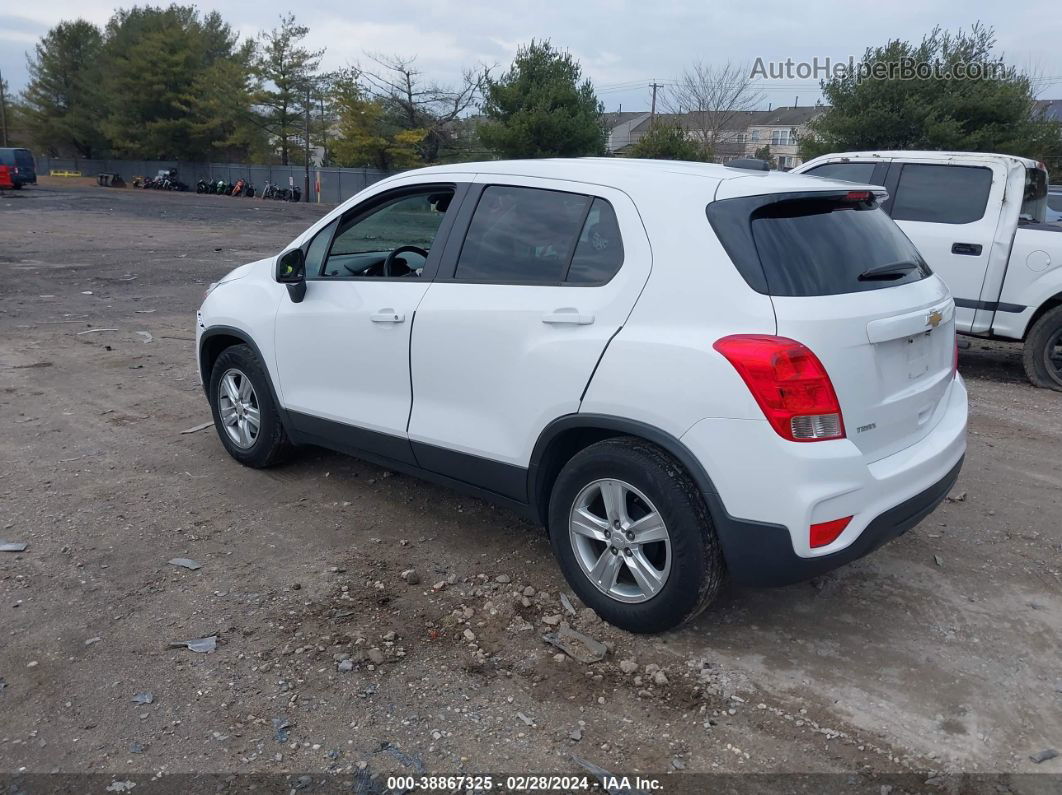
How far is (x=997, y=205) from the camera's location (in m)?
7.94

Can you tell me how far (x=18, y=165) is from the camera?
45.4m

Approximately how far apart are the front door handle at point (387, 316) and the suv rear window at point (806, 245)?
159cm

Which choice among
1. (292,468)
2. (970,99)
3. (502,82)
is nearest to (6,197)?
(502,82)

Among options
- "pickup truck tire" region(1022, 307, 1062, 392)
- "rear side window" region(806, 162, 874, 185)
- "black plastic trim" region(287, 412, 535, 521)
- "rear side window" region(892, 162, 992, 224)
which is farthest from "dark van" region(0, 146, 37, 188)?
"pickup truck tire" region(1022, 307, 1062, 392)

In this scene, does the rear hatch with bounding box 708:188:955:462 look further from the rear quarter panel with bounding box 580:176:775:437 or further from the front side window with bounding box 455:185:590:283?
the front side window with bounding box 455:185:590:283

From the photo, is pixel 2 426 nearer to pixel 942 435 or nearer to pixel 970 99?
pixel 942 435

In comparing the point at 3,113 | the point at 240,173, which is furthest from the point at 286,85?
the point at 3,113

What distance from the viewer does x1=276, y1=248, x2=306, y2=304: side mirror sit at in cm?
479

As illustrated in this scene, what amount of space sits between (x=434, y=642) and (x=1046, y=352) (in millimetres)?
6660

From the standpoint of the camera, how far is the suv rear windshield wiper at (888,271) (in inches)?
135

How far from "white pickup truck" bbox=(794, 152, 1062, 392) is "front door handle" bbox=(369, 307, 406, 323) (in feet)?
18.8

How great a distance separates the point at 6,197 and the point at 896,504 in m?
44.2

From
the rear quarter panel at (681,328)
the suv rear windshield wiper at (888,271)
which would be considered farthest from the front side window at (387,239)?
the suv rear windshield wiper at (888,271)

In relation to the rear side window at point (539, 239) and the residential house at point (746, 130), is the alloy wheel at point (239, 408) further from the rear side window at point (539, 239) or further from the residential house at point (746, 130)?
the residential house at point (746, 130)
